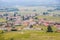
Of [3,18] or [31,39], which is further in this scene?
[3,18]

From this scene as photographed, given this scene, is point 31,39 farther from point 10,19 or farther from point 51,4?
point 51,4

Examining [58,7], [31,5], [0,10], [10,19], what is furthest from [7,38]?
[31,5]

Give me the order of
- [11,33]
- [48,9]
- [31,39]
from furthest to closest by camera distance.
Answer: [48,9] → [11,33] → [31,39]

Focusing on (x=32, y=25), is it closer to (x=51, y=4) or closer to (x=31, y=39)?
(x=31, y=39)

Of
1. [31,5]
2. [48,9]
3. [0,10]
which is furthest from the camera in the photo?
[31,5]

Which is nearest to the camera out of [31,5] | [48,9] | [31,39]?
[31,39]

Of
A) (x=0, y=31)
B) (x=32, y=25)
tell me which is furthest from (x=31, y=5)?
(x=0, y=31)

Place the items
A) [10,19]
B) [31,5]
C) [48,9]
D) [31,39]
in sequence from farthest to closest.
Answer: [31,5] → [48,9] → [10,19] → [31,39]

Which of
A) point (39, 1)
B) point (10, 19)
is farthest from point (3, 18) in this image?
point (39, 1)

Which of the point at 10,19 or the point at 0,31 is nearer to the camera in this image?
the point at 0,31
